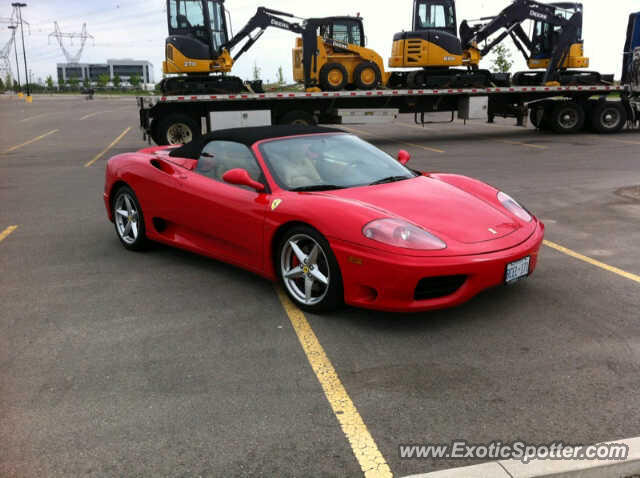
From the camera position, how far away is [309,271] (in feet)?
14.1

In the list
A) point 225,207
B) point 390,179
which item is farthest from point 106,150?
point 390,179

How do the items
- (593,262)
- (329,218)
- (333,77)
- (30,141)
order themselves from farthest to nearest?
(30,141), (333,77), (593,262), (329,218)

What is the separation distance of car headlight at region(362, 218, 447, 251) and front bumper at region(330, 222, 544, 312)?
9 cm

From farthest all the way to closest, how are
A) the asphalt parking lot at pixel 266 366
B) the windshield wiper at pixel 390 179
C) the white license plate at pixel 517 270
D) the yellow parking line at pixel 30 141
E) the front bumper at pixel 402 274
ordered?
the yellow parking line at pixel 30 141 → the windshield wiper at pixel 390 179 → the white license plate at pixel 517 270 → the front bumper at pixel 402 274 → the asphalt parking lot at pixel 266 366

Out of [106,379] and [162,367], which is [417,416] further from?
[106,379]

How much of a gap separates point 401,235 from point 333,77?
48.6 feet

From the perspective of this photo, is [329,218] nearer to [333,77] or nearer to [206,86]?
[206,86]

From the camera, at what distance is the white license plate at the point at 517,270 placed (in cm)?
411

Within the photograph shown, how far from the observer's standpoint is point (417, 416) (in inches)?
118

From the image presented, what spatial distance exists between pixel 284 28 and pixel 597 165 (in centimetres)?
1063

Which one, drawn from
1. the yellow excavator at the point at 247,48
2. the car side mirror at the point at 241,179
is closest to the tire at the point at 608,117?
the yellow excavator at the point at 247,48

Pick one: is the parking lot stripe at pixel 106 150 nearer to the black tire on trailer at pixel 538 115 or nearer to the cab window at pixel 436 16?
the cab window at pixel 436 16

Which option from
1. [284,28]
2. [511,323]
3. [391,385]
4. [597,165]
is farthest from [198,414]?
[284,28]

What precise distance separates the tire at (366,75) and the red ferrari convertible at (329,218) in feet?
43.6
